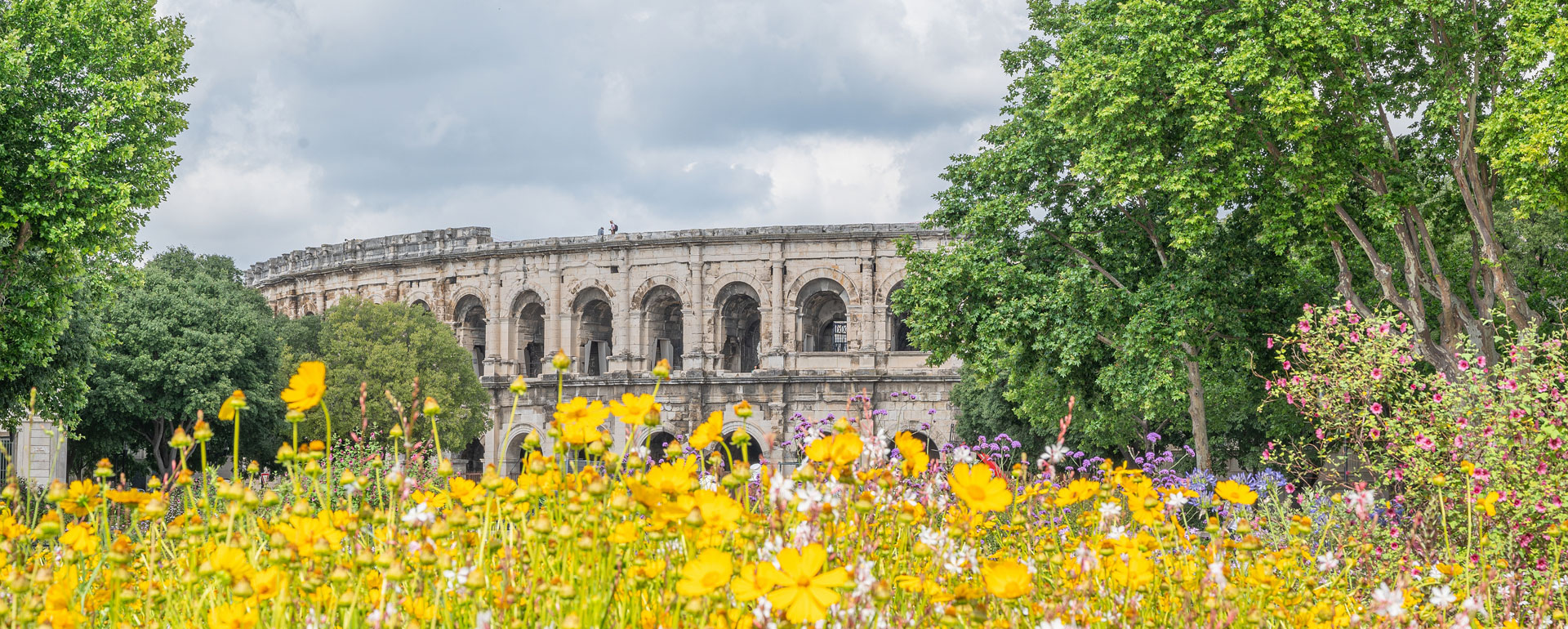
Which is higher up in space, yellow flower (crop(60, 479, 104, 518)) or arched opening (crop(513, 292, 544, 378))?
arched opening (crop(513, 292, 544, 378))

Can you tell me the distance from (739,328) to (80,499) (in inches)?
1265

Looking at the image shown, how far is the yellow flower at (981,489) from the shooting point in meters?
2.56

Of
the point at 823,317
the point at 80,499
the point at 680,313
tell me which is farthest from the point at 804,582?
the point at 680,313

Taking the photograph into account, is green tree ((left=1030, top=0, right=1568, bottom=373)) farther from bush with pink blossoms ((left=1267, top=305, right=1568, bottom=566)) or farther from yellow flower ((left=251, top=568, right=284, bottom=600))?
yellow flower ((left=251, top=568, right=284, bottom=600))

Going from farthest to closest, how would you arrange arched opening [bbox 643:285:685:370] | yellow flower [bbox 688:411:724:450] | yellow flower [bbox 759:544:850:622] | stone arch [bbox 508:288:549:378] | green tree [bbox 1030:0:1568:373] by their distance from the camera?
stone arch [bbox 508:288:549:378], arched opening [bbox 643:285:685:370], green tree [bbox 1030:0:1568:373], yellow flower [bbox 688:411:724:450], yellow flower [bbox 759:544:850:622]

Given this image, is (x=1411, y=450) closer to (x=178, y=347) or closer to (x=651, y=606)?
(x=651, y=606)

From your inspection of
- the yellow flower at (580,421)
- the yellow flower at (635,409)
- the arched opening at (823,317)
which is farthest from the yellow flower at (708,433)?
the arched opening at (823,317)

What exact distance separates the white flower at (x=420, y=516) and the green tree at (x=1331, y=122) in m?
12.7

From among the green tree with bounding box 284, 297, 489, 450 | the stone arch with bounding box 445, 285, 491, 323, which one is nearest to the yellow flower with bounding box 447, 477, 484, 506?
the green tree with bounding box 284, 297, 489, 450

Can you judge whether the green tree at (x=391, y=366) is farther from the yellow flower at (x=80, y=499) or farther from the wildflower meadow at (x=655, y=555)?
the wildflower meadow at (x=655, y=555)

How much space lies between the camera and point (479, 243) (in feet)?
119

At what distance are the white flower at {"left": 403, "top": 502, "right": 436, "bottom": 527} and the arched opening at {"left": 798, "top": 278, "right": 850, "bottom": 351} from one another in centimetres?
2965

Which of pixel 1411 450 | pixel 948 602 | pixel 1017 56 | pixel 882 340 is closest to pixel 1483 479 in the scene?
pixel 1411 450

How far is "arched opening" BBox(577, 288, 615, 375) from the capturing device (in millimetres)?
35250
